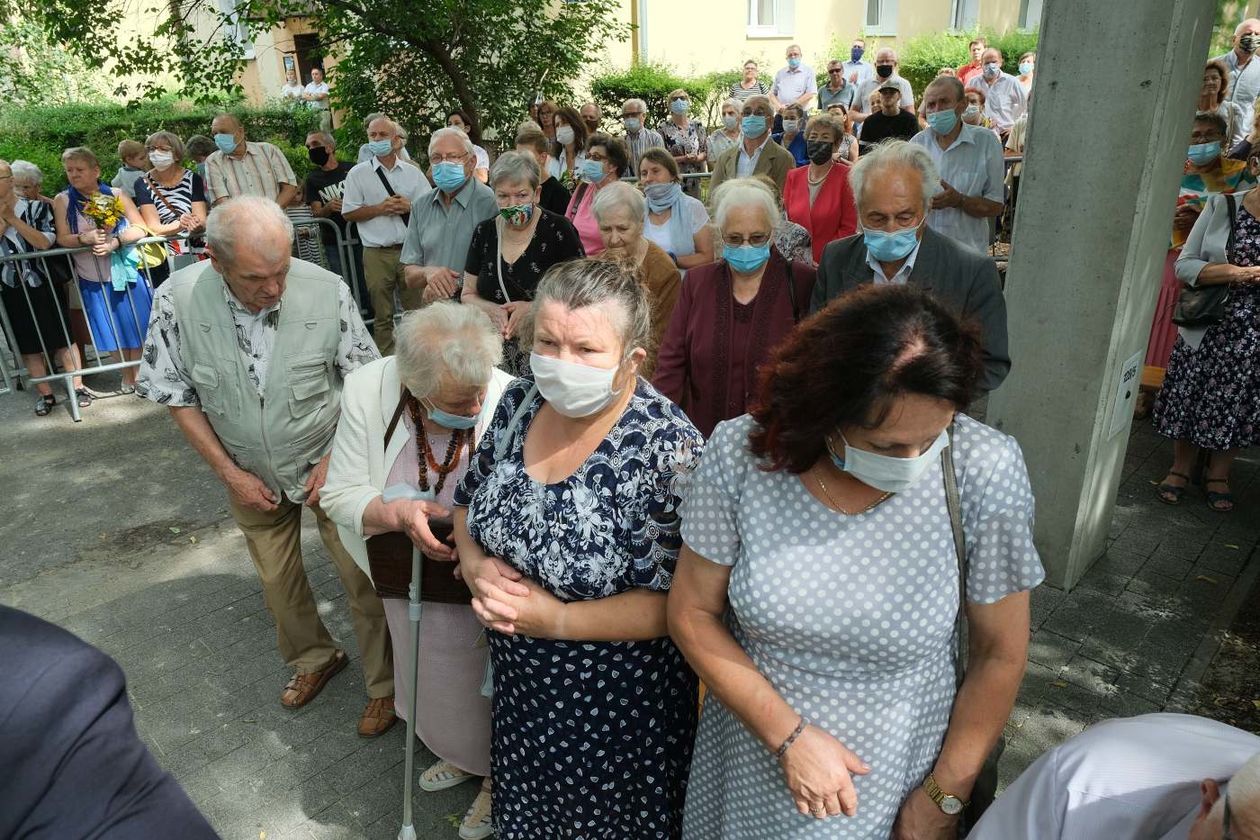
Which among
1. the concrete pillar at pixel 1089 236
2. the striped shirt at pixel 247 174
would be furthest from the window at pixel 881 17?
the concrete pillar at pixel 1089 236

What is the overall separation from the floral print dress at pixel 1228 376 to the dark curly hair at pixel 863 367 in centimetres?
404

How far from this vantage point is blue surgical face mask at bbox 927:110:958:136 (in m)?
6.57

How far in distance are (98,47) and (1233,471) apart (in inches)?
448

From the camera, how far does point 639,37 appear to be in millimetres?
20422

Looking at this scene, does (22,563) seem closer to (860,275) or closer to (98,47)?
(860,275)

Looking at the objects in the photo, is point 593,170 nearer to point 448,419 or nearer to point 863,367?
point 448,419

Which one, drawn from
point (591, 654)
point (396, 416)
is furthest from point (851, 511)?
point (396, 416)

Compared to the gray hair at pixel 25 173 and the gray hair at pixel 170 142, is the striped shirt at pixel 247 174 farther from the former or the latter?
the gray hair at pixel 25 173

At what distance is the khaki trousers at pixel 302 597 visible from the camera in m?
3.54

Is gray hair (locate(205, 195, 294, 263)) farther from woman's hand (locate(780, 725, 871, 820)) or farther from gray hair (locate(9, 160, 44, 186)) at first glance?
gray hair (locate(9, 160, 44, 186))

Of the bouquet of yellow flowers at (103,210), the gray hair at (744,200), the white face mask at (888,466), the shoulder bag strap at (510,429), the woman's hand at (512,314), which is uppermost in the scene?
the gray hair at (744,200)

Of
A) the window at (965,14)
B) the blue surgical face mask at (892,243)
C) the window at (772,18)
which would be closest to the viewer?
the blue surgical face mask at (892,243)

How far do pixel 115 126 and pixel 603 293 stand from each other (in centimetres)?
1905

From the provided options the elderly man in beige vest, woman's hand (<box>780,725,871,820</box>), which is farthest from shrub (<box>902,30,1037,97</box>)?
woman's hand (<box>780,725,871,820</box>)
